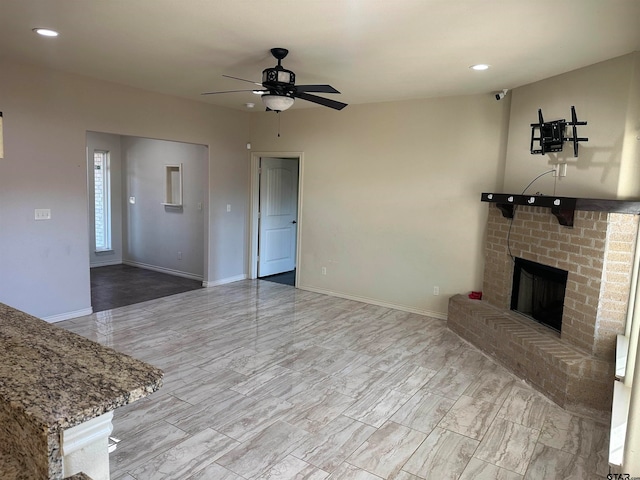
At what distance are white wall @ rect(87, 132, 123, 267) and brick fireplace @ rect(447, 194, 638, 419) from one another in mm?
6344

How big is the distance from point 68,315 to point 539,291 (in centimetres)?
502

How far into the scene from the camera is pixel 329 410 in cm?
302

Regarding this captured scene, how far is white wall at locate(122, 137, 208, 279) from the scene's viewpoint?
263 inches

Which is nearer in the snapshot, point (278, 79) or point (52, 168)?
point (278, 79)

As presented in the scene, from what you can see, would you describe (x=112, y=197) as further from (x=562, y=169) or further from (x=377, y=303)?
(x=562, y=169)

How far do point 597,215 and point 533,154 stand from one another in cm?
107

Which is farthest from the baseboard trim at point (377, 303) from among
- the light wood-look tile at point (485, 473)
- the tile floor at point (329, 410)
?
the light wood-look tile at point (485, 473)

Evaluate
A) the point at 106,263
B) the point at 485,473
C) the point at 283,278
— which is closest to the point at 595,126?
the point at 485,473

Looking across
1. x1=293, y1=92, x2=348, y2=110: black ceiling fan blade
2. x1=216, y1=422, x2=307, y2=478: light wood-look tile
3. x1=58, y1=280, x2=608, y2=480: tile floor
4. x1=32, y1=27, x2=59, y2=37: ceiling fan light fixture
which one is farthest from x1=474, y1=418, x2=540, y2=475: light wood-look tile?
x1=32, y1=27, x2=59, y2=37: ceiling fan light fixture

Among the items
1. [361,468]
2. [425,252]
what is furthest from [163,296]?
[361,468]

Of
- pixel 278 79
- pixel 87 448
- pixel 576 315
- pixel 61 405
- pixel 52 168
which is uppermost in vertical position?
pixel 278 79

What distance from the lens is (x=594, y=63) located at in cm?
354

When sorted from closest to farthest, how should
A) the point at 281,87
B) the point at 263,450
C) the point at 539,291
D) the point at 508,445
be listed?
the point at 263,450
the point at 508,445
the point at 281,87
the point at 539,291

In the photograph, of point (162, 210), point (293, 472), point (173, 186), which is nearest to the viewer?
point (293, 472)
